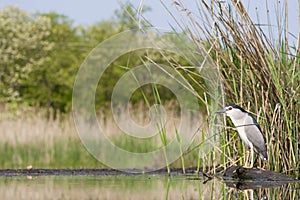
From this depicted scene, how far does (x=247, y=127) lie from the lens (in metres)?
6.57

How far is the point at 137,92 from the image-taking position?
23.6 meters

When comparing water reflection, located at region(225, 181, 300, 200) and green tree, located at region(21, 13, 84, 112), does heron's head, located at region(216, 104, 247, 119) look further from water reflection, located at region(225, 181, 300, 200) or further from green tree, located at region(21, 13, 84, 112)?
green tree, located at region(21, 13, 84, 112)

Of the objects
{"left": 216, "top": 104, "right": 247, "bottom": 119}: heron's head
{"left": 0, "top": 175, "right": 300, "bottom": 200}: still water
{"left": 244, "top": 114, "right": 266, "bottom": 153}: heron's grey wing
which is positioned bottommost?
{"left": 0, "top": 175, "right": 300, "bottom": 200}: still water

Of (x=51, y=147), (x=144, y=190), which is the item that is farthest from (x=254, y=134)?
(x=51, y=147)

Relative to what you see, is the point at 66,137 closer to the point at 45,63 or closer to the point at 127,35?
the point at 127,35

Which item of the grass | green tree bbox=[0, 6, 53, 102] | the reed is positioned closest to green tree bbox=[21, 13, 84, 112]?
green tree bbox=[0, 6, 53, 102]

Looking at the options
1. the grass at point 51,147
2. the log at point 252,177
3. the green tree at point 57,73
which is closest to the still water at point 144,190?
the log at point 252,177

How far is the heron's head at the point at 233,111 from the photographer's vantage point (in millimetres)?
6496

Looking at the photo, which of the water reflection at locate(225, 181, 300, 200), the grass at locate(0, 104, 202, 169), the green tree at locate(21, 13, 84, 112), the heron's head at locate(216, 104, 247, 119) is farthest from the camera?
the green tree at locate(21, 13, 84, 112)

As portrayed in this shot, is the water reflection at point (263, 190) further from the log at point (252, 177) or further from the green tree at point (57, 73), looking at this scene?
the green tree at point (57, 73)

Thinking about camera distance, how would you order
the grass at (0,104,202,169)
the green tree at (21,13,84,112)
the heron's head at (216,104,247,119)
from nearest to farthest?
the heron's head at (216,104,247,119) < the grass at (0,104,202,169) < the green tree at (21,13,84,112)

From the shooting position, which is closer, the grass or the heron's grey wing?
the heron's grey wing

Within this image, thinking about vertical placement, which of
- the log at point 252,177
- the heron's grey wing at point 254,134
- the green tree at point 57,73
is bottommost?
the log at point 252,177

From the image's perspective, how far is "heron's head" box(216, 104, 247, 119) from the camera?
6496 mm
